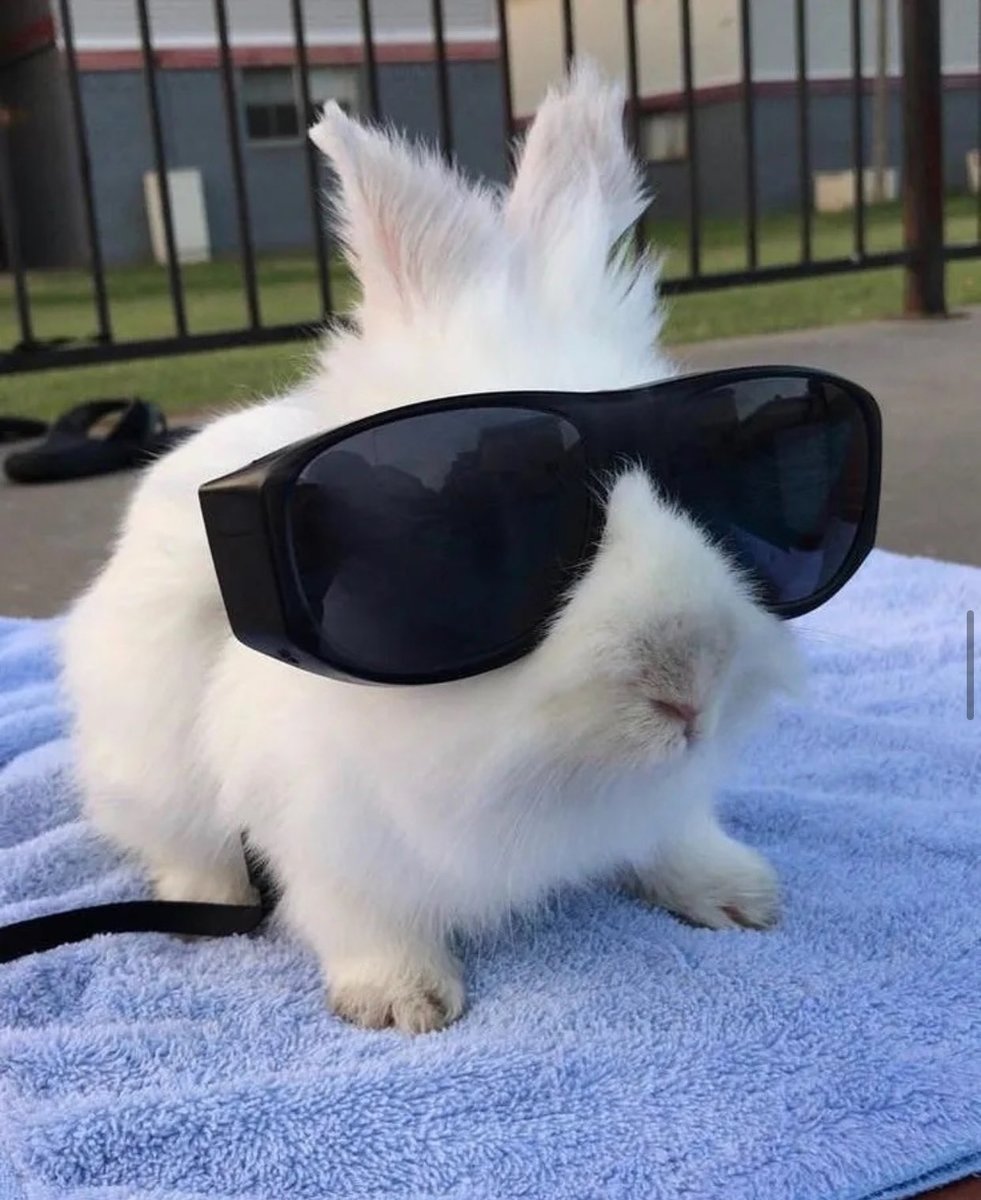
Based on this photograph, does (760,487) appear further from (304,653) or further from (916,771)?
(916,771)

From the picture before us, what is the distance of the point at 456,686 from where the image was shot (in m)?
0.84

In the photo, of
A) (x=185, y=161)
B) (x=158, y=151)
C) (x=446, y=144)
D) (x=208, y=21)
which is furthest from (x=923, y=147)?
(x=185, y=161)

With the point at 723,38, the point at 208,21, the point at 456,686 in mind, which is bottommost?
the point at 456,686

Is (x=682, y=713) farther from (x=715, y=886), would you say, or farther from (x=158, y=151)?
(x=158, y=151)

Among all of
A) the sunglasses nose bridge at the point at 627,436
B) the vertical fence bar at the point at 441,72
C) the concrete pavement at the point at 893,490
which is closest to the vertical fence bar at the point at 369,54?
the vertical fence bar at the point at 441,72

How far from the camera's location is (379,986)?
1003mm

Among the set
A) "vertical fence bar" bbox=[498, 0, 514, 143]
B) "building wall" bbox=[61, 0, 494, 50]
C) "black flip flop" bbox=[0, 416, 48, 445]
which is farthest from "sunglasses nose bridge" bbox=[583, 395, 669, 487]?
"building wall" bbox=[61, 0, 494, 50]

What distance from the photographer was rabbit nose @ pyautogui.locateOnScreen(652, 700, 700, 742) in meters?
0.79

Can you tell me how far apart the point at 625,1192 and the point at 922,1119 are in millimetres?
196

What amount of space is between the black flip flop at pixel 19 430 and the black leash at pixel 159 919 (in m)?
2.70

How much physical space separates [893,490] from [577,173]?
5.45ft

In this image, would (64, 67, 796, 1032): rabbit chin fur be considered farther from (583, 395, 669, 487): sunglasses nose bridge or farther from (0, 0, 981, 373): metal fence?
(0, 0, 981, 373): metal fence

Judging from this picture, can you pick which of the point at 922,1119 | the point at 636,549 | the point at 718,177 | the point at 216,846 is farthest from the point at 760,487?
the point at 718,177

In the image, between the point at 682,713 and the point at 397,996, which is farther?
the point at 397,996
